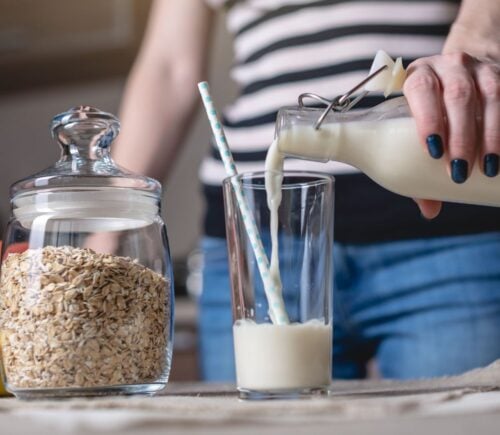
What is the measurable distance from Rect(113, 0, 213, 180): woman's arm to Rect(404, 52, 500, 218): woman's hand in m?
0.66

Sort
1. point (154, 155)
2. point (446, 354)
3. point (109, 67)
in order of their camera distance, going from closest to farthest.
→ point (446, 354) < point (154, 155) < point (109, 67)

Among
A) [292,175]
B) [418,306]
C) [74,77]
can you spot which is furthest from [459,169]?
[74,77]

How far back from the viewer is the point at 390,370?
44.6 inches

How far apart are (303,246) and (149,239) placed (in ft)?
0.51

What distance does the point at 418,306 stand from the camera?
1099mm

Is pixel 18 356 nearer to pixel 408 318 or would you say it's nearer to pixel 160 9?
pixel 408 318

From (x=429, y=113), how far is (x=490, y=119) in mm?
47

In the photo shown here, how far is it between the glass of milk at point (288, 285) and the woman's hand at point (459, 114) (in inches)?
3.6

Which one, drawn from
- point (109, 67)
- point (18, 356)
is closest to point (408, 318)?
point (18, 356)

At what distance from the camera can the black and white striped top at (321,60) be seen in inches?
45.1

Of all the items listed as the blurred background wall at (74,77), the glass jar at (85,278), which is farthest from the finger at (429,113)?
the blurred background wall at (74,77)

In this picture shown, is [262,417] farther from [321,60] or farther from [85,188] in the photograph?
[321,60]

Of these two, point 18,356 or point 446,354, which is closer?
point 18,356

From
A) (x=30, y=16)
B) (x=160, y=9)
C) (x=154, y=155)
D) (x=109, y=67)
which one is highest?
(x=30, y=16)
